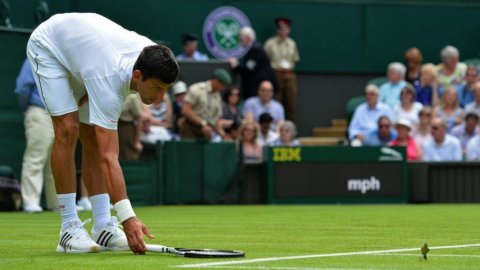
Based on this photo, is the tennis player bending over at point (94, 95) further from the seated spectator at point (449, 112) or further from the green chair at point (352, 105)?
the green chair at point (352, 105)

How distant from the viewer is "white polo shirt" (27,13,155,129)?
7820 mm

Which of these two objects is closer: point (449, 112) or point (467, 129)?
point (467, 129)

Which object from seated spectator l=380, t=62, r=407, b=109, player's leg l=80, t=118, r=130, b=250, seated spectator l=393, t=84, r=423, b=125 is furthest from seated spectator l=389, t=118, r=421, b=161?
player's leg l=80, t=118, r=130, b=250

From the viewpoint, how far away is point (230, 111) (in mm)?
20172

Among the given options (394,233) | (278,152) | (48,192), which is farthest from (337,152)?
(394,233)

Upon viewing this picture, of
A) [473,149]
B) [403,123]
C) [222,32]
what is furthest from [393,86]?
[222,32]

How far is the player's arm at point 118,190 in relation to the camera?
753 cm

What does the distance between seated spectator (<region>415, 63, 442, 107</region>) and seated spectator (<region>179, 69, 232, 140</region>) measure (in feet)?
12.9

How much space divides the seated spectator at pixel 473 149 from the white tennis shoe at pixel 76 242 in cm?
1289

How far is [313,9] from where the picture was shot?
24.7 m

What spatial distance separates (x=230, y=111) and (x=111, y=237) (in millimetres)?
12003

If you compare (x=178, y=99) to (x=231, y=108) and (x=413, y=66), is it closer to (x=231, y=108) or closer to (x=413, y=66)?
(x=231, y=108)

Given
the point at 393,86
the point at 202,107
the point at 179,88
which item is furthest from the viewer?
the point at 393,86

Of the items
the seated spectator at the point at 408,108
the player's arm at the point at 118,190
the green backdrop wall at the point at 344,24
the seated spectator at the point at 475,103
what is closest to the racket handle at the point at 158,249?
the player's arm at the point at 118,190
